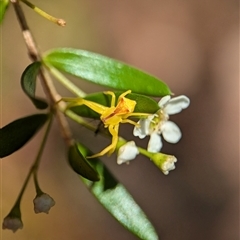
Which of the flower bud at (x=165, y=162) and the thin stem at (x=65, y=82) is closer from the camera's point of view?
the flower bud at (x=165, y=162)

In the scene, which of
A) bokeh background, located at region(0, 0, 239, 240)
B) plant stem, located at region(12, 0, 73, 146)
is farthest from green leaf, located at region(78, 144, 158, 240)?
bokeh background, located at region(0, 0, 239, 240)

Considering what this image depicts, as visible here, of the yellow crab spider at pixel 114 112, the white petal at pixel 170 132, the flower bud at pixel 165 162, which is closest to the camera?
the yellow crab spider at pixel 114 112

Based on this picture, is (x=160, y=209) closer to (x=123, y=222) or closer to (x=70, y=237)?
(x=70, y=237)

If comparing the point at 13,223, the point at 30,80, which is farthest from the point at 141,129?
the point at 13,223

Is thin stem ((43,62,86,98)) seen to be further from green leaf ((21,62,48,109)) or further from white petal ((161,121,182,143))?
white petal ((161,121,182,143))

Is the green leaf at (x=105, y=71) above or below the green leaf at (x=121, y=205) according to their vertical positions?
above

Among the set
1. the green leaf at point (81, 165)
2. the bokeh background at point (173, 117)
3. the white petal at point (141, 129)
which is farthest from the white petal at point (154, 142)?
the bokeh background at point (173, 117)

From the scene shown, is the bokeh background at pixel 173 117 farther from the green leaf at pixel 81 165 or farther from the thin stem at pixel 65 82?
the green leaf at pixel 81 165
